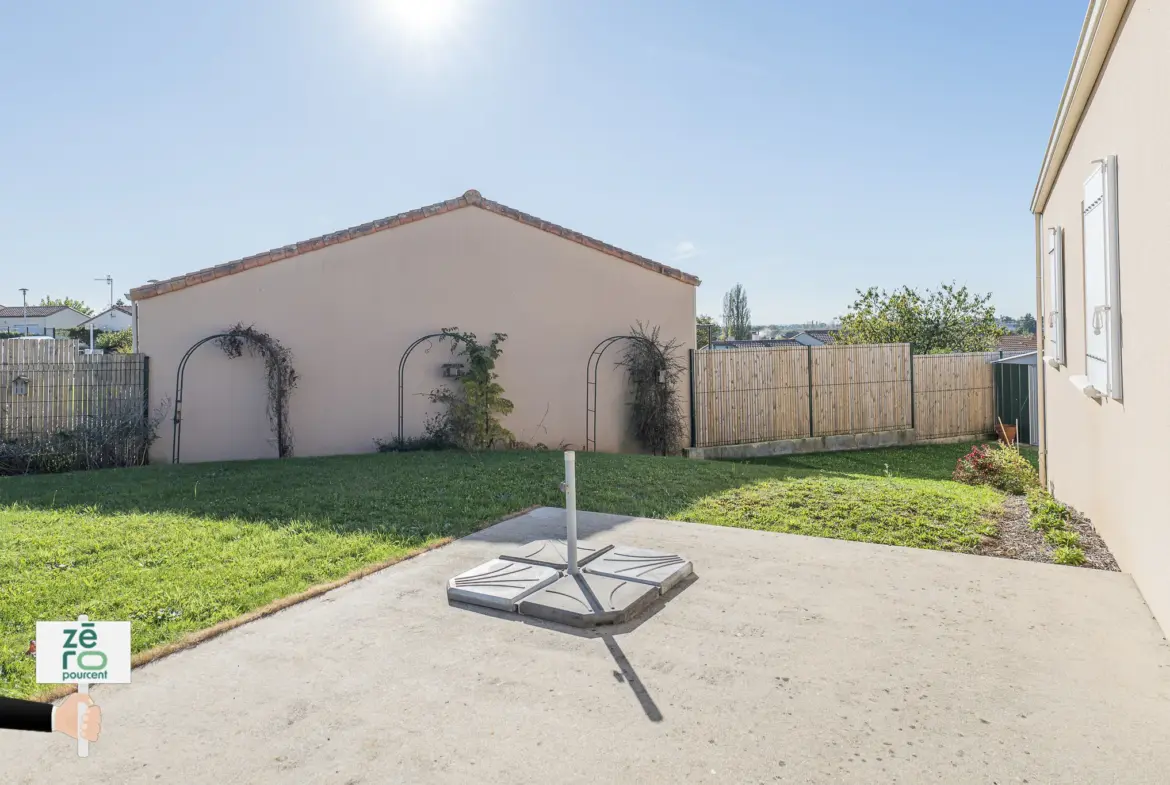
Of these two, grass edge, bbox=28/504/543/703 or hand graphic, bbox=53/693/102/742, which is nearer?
hand graphic, bbox=53/693/102/742

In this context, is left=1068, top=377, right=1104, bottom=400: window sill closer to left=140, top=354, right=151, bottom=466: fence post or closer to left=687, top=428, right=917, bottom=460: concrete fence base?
left=687, top=428, right=917, bottom=460: concrete fence base

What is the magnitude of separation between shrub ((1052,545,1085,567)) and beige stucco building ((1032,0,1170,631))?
247 millimetres

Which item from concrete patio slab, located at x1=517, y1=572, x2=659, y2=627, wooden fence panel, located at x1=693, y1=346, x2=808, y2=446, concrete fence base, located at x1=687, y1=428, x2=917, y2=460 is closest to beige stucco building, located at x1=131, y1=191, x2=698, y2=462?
wooden fence panel, located at x1=693, y1=346, x2=808, y2=446

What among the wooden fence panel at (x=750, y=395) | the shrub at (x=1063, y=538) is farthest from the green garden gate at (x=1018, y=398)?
the shrub at (x=1063, y=538)

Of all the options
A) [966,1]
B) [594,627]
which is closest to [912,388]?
[966,1]

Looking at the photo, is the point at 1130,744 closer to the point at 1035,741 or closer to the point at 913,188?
the point at 1035,741

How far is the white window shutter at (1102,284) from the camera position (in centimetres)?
442

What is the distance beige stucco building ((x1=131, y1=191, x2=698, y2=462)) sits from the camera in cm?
1064

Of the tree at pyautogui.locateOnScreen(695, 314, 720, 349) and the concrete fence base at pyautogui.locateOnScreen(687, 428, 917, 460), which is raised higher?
the tree at pyautogui.locateOnScreen(695, 314, 720, 349)

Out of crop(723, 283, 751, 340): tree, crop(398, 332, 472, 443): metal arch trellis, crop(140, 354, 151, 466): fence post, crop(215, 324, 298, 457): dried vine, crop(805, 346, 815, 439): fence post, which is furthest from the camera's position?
crop(723, 283, 751, 340): tree

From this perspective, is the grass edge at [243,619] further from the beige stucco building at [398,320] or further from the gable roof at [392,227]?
the gable roof at [392,227]

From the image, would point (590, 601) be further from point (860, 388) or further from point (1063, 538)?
point (860, 388)

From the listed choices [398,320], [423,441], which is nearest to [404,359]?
[398,320]

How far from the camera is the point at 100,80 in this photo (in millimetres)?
9656
